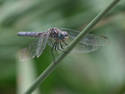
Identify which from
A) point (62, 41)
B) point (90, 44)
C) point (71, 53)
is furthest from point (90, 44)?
point (71, 53)

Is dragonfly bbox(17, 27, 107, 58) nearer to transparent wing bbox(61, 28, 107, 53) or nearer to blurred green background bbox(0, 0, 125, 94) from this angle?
transparent wing bbox(61, 28, 107, 53)

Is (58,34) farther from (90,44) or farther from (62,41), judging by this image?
(90,44)

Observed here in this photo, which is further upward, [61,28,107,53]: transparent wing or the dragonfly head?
the dragonfly head

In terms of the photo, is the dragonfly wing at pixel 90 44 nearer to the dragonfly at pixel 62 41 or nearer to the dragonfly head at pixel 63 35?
the dragonfly at pixel 62 41

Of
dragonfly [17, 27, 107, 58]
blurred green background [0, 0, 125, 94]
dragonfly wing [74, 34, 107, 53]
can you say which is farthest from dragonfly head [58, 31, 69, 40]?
blurred green background [0, 0, 125, 94]

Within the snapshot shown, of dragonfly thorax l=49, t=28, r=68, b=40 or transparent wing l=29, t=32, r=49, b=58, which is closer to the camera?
transparent wing l=29, t=32, r=49, b=58

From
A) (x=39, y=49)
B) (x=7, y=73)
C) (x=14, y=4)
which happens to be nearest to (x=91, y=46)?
(x=39, y=49)

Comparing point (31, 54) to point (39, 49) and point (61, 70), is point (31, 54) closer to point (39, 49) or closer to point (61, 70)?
point (39, 49)

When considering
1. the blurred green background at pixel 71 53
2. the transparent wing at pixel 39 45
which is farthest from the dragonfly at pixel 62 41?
the blurred green background at pixel 71 53
